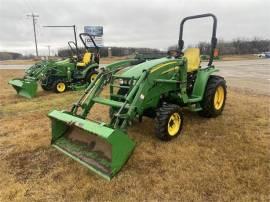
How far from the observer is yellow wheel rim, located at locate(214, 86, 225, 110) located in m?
6.30

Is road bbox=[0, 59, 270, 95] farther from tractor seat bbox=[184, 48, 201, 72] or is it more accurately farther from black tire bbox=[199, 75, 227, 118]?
tractor seat bbox=[184, 48, 201, 72]

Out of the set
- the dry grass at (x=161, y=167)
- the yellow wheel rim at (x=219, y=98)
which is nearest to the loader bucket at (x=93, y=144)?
the dry grass at (x=161, y=167)

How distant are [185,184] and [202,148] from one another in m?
1.19

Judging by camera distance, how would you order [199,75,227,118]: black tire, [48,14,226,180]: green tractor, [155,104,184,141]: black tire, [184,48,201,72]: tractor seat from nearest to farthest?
1. [48,14,226,180]: green tractor
2. [155,104,184,141]: black tire
3. [199,75,227,118]: black tire
4. [184,48,201,72]: tractor seat

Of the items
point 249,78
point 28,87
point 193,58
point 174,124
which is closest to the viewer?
point 174,124

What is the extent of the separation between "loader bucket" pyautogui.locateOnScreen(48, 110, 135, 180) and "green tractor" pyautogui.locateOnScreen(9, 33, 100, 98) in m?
5.82

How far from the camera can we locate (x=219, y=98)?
645 cm

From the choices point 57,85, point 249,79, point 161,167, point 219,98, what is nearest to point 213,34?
point 219,98

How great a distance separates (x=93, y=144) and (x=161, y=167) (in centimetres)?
105

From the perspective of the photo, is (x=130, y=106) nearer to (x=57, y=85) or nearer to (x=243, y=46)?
(x=57, y=85)

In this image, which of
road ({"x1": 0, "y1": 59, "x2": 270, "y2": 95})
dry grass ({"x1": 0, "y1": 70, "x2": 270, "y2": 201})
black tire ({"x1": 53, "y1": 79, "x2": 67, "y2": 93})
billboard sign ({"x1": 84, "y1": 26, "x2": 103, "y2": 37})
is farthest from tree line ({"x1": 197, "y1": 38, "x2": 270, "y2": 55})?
dry grass ({"x1": 0, "y1": 70, "x2": 270, "y2": 201})

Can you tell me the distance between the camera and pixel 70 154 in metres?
4.36

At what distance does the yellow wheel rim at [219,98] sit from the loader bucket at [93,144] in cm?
299

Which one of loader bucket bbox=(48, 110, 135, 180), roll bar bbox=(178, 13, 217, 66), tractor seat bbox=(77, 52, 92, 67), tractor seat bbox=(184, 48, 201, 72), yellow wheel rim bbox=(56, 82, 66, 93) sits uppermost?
roll bar bbox=(178, 13, 217, 66)
